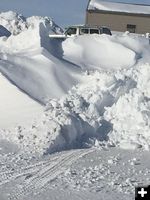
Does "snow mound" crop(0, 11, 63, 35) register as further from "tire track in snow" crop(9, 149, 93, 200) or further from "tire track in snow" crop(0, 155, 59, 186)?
"tire track in snow" crop(0, 155, 59, 186)

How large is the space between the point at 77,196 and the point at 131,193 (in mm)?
731

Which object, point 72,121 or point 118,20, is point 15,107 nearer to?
point 72,121

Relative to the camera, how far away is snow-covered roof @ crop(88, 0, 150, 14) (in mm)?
42081

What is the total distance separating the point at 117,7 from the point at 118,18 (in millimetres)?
1451

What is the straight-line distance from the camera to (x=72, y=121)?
1082cm

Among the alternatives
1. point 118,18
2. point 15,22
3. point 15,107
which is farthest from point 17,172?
point 118,18

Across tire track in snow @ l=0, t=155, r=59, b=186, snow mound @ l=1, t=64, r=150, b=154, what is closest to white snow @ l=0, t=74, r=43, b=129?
snow mound @ l=1, t=64, r=150, b=154

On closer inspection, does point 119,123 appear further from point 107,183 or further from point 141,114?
point 107,183

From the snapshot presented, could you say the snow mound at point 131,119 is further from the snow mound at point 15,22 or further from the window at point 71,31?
the snow mound at point 15,22

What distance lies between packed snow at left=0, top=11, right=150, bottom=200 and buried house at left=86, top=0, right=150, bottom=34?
25.0 m

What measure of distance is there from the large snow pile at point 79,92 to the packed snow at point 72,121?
2 cm

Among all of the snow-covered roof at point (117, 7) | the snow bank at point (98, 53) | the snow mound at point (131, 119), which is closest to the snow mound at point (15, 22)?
the snow-covered roof at point (117, 7)

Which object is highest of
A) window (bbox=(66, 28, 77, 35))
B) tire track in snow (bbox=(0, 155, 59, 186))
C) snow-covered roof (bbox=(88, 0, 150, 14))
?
tire track in snow (bbox=(0, 155, 59, 186))

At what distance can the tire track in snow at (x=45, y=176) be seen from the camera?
300 inches
